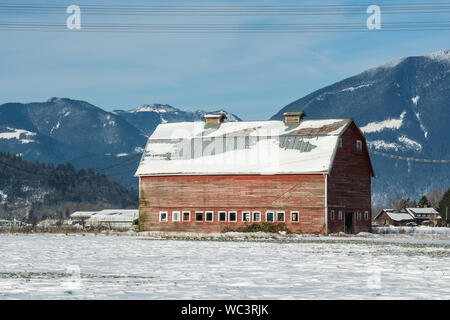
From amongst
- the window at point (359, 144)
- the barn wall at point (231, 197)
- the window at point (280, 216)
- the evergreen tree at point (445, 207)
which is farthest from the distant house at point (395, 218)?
Answer: the window at point (280, 216)

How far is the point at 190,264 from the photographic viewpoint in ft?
68.0

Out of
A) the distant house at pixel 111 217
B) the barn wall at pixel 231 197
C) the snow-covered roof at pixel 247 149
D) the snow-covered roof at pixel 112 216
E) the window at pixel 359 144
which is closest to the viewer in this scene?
the barn wall at pixel 231 197

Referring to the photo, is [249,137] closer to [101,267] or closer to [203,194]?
[203,194]

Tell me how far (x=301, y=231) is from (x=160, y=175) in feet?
38.5

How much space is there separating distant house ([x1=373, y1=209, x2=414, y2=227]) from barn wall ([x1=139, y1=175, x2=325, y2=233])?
309 feet

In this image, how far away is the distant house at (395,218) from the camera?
141 meters

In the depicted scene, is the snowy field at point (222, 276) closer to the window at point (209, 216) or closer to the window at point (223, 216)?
the window at point (223, 216)

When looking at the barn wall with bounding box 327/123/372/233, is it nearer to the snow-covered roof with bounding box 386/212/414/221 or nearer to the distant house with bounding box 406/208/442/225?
the distant house with bounding box 406/208/442/225

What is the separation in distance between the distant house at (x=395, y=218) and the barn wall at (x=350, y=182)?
88.1 meters

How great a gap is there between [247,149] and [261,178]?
3640mm

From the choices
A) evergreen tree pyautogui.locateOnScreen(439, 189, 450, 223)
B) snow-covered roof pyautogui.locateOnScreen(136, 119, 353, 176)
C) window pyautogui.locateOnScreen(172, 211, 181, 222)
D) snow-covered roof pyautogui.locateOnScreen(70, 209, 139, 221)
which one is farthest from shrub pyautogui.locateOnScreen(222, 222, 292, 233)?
snow-covered roof pyautogui.locateOnScreen(70, 209, 139, 221)

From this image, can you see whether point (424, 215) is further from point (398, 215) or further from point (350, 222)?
point (350, 222)

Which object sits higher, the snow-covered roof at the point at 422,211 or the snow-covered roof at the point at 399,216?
the snow-covered roof at the point at 422,211
